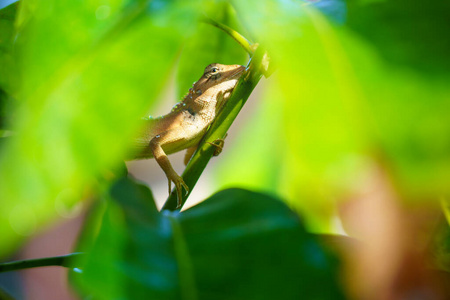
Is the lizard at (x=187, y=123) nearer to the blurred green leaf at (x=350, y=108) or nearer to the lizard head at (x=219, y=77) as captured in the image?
the lizard head at (x=219, y=77)

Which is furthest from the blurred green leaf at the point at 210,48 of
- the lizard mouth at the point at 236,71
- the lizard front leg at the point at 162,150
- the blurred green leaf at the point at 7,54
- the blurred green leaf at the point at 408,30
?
the blurred green leaf at the point at 408,30

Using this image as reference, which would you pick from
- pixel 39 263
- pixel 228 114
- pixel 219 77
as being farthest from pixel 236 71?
pixel 39 263

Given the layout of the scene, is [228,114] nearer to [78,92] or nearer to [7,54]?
[78,92]

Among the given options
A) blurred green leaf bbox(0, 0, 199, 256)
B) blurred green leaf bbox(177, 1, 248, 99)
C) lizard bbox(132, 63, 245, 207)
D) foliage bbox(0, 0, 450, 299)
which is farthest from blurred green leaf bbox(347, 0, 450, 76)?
lizard bbox(132, 63, 245, 207)

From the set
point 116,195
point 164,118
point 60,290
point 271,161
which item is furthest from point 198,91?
point 60,290

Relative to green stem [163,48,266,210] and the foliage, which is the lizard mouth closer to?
green stem [163,48,266,210]
